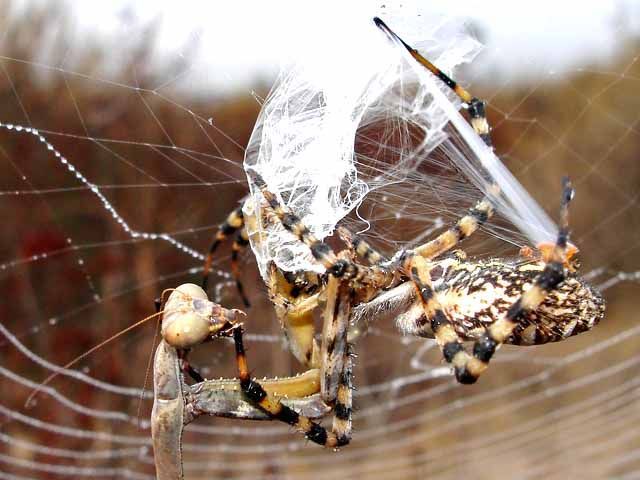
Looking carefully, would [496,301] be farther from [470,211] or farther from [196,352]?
[196,352]

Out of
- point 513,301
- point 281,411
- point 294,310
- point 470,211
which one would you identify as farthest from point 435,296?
point 281,411

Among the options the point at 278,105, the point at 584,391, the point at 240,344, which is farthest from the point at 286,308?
the point at 584,391

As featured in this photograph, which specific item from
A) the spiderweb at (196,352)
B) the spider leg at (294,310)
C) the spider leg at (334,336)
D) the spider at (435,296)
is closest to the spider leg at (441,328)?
the spider at (435,296)

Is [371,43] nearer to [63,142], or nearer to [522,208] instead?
[522,208]

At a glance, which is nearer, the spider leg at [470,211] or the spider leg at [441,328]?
the spider leg at [441,328]

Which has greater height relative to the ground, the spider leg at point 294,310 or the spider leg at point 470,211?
the spider leg at point 470,211

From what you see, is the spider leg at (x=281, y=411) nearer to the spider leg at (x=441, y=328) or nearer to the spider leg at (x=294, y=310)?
the spider leg at (x=294, y=310)
